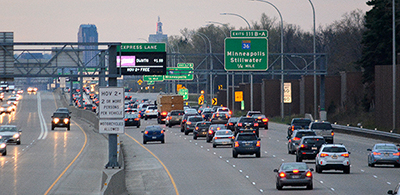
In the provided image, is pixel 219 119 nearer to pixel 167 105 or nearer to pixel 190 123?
pixel 190 123

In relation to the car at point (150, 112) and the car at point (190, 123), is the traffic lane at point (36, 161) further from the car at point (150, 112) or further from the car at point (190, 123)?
the car at point (150, 112)

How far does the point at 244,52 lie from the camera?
195 ft

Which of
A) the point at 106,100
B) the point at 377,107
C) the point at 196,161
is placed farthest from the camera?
the point at 377,107

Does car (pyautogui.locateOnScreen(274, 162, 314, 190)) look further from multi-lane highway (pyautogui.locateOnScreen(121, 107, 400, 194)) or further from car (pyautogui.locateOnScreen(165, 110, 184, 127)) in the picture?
car (pyautogui.locateOnScreen(165, 110, 184, 127))

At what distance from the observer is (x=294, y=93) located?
97.5 metres

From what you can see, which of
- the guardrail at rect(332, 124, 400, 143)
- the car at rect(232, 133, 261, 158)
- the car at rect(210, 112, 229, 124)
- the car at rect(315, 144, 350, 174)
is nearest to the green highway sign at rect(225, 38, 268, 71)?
the car at rect(210, 112, 229, 124)

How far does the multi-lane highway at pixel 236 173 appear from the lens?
83.3 feet

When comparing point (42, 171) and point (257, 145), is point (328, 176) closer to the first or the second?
point (257, 145)

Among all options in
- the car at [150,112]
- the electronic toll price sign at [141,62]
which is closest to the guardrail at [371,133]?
the electronic toll price sign at [141,62]

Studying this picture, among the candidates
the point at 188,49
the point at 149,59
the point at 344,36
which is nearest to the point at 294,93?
the point at 344,36

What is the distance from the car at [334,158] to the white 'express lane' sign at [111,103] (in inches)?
404

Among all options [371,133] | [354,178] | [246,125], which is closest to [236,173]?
[354,178]

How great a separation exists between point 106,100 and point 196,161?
13.4 meters

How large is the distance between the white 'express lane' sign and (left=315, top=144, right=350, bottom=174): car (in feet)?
33.7
